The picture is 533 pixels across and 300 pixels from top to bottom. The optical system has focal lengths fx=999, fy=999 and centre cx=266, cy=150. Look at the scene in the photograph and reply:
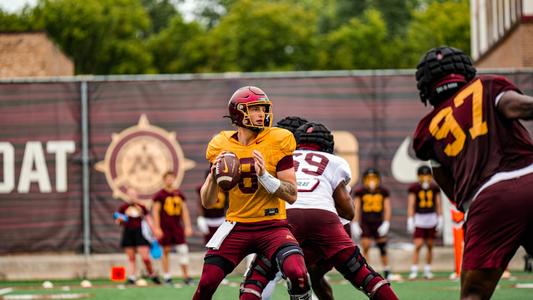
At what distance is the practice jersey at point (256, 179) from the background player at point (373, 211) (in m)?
9.28

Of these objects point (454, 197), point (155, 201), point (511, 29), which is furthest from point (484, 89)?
point (511, 29)

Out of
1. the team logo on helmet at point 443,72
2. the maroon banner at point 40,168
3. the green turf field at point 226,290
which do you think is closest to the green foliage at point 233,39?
the maroon banner at point 40,168

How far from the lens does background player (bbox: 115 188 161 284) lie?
53.9 feet

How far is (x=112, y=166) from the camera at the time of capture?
17797 millimetres

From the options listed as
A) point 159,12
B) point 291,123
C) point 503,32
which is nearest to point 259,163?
point 291,123

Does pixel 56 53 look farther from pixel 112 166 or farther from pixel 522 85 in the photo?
pixel 522 85

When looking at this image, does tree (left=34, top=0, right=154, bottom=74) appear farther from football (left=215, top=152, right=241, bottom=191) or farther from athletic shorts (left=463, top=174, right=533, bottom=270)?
athletic shorts (left=463, top=174, right=533, bottom=270)

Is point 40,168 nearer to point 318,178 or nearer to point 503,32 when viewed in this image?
point 318,178

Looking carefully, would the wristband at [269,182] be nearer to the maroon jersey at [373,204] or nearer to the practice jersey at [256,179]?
the practice jersey at [256,179]

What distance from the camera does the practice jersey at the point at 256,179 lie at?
769 cm

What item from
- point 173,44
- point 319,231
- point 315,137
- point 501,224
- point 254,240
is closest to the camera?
point 501,224

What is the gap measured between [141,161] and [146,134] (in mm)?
494

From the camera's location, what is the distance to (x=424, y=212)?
17000 millimetres

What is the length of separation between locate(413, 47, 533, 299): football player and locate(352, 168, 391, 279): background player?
425 inches
